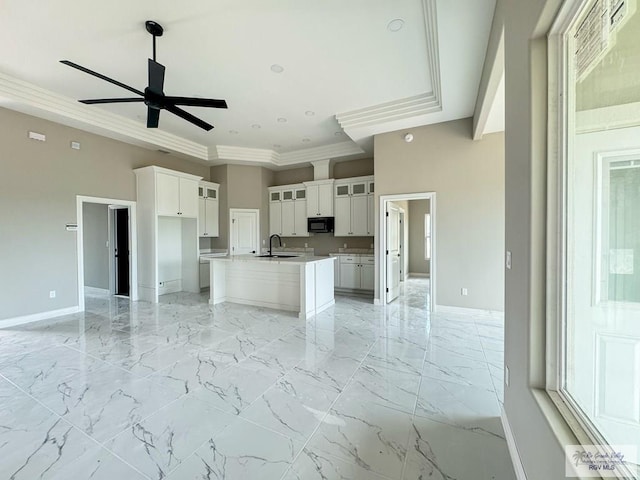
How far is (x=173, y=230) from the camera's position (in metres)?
6.46

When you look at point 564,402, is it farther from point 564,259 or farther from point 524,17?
point 524,17

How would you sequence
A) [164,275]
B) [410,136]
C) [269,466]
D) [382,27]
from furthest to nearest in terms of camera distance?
[164,275] → [410,136] → [382,27] → [269,466]

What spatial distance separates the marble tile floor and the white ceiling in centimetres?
329

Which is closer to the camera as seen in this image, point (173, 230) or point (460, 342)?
point (460, 342)

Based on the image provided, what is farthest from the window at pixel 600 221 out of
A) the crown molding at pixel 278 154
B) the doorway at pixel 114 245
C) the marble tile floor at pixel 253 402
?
the doorway at pixel 114 245

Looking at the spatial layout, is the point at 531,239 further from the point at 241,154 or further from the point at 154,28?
the point at 241,154

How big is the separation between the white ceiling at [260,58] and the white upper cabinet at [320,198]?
5.56 feet

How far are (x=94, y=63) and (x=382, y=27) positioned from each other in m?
3.42

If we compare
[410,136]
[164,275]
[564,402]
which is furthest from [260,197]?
[564,402]

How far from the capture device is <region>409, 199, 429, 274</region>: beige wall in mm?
8820

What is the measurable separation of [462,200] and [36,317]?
277 inches

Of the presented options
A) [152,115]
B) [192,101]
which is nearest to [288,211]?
[152,115]

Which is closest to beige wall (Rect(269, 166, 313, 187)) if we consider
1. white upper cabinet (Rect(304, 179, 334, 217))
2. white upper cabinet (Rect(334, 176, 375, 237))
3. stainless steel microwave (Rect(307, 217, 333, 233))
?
white upper cabinet (Rect(304, 179, 334, 217))

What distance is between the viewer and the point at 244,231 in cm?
714
